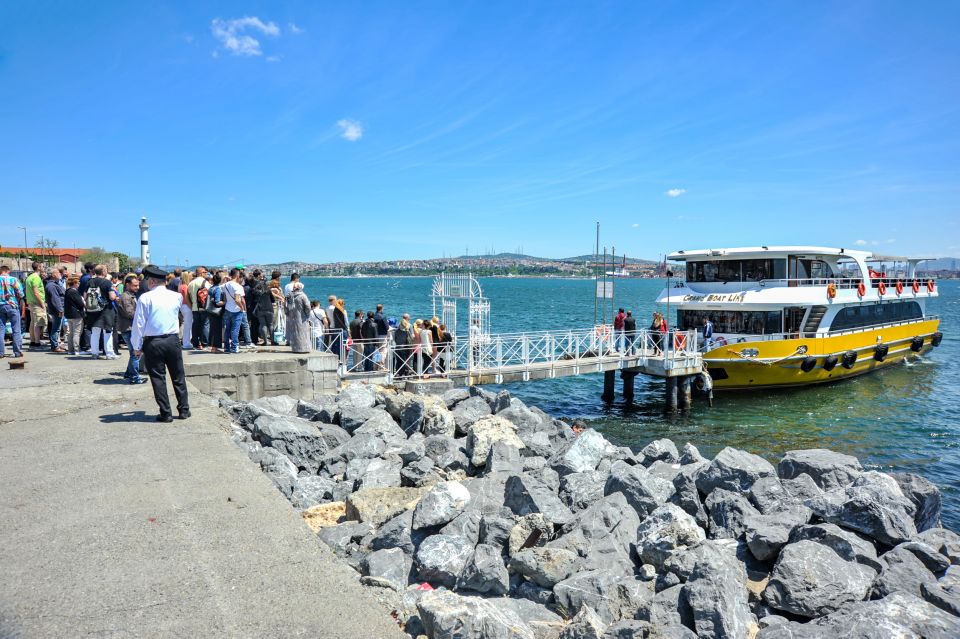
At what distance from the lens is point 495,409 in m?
13.3

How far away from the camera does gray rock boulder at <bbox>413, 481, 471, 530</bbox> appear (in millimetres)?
5914

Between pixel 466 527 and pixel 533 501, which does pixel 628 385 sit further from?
pixel 466 527

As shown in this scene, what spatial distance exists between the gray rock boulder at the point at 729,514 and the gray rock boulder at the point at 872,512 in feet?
2.19

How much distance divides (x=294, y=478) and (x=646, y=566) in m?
4.01

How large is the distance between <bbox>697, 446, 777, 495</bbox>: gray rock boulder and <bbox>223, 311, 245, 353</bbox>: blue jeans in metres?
8.59

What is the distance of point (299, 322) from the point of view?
Answer: 1216 cm

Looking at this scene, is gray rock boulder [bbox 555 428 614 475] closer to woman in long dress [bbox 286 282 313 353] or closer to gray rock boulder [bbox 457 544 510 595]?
gray rock boulder [bbox 457 544 510 595]

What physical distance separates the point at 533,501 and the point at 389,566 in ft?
6.18

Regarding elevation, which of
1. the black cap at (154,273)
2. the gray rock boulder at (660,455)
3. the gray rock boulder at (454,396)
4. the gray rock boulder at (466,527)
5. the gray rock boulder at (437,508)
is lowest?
the gray rock boulder at (660,455)

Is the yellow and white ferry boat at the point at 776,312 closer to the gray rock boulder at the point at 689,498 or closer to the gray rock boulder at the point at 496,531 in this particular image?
the gray rock boulder at the point at 689,498

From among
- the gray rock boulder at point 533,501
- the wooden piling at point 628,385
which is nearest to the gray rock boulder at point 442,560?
the gray rock boulder at point 533,501

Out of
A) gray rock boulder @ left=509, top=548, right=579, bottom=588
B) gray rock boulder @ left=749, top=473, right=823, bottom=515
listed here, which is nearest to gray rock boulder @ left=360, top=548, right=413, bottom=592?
gray rock boulder @ left=509, top=548, right=579, bottom=588

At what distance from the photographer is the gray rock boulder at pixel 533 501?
6434mm

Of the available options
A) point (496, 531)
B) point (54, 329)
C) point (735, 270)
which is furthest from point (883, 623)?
point (735, 270)
